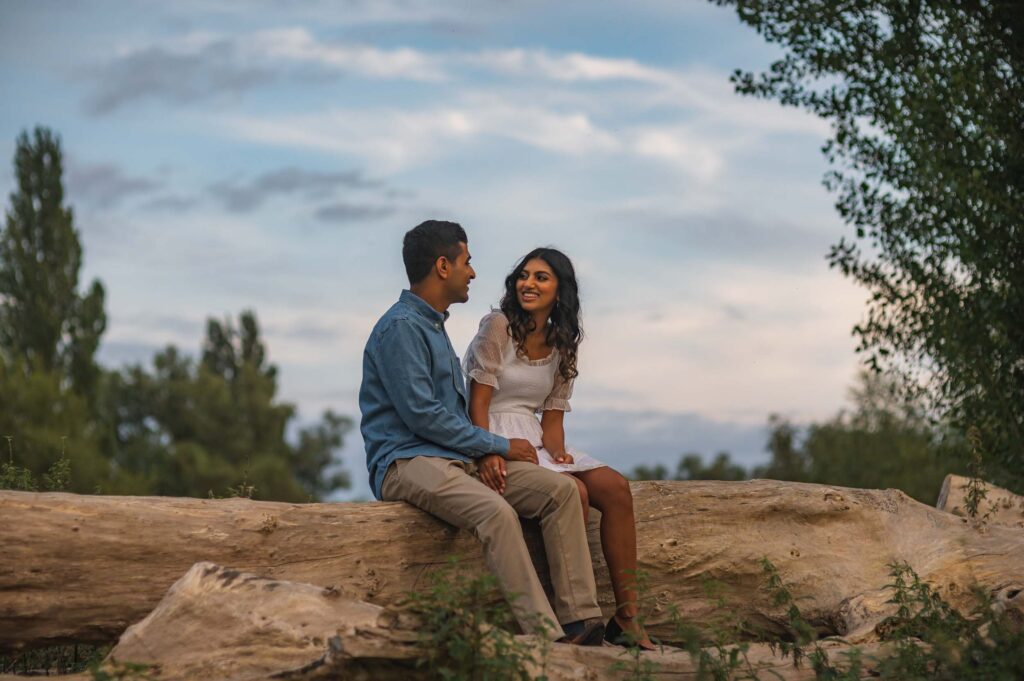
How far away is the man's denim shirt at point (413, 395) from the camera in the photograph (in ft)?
24.2

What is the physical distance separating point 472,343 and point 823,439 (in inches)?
1263

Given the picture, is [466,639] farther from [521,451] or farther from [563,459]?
[563,459]

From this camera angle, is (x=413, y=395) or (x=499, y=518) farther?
(x=413, y=395)

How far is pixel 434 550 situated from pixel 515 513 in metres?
0.76

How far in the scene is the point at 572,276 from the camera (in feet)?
27.2

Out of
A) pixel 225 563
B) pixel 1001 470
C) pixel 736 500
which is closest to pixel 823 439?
pixel 1001 470

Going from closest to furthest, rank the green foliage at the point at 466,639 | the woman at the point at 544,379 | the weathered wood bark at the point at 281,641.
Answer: the green foliage at the point at 466,639, the weathered wood bark at the point at 281,641, the woman at the point at 544,379

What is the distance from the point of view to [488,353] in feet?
26.3

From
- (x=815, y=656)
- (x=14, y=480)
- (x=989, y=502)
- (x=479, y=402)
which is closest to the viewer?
(x=815, y=656)

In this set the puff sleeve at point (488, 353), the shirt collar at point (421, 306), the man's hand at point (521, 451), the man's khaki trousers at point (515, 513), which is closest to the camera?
the man's khaki trousers at point (515, 513)

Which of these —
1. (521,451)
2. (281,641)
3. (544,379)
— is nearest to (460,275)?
(544,379)

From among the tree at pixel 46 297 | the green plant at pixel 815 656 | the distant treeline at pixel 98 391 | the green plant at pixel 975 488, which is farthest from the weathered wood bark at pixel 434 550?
the tree at pixel 46 297

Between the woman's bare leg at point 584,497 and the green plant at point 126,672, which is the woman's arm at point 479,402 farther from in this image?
the green plant at point 126,672

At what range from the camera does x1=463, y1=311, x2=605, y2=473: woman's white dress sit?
26.3 ft
